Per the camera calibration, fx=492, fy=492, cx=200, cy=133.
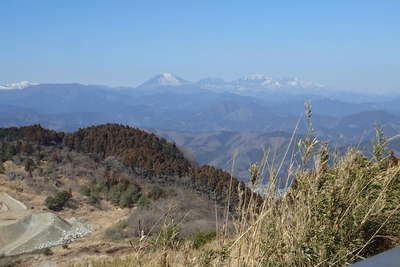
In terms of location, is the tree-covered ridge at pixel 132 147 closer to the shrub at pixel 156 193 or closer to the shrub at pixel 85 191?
the shrub at pixel 156 193

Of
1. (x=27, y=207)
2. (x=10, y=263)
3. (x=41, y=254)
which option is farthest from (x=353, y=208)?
(x=27, y=207)

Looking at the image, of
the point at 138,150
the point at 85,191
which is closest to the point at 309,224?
the point at 85,191

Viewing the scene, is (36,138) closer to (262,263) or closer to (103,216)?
(103,216)

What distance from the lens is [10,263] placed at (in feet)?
34.1

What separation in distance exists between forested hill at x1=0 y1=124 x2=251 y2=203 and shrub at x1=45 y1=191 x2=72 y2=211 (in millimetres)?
4947

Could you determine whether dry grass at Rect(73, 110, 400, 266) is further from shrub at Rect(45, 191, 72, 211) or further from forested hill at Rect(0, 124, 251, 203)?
forested hill at Rect(0, 124, 251, 203)

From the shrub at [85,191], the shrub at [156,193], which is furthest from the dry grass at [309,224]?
the shrub at [85,191]

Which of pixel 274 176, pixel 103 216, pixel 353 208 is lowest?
pixel 103 216

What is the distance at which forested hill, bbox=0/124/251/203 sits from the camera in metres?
24.0

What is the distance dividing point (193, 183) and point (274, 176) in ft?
67.2

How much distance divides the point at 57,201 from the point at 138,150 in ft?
22.2

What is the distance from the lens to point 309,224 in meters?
3.32

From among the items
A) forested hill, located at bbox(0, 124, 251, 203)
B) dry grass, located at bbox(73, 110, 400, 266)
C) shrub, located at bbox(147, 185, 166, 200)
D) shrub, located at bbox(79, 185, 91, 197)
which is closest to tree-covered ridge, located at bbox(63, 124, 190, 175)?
forested hill, located at bbox(0, 124, 251, 203)

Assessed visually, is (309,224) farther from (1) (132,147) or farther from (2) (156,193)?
(1) (132,147)
